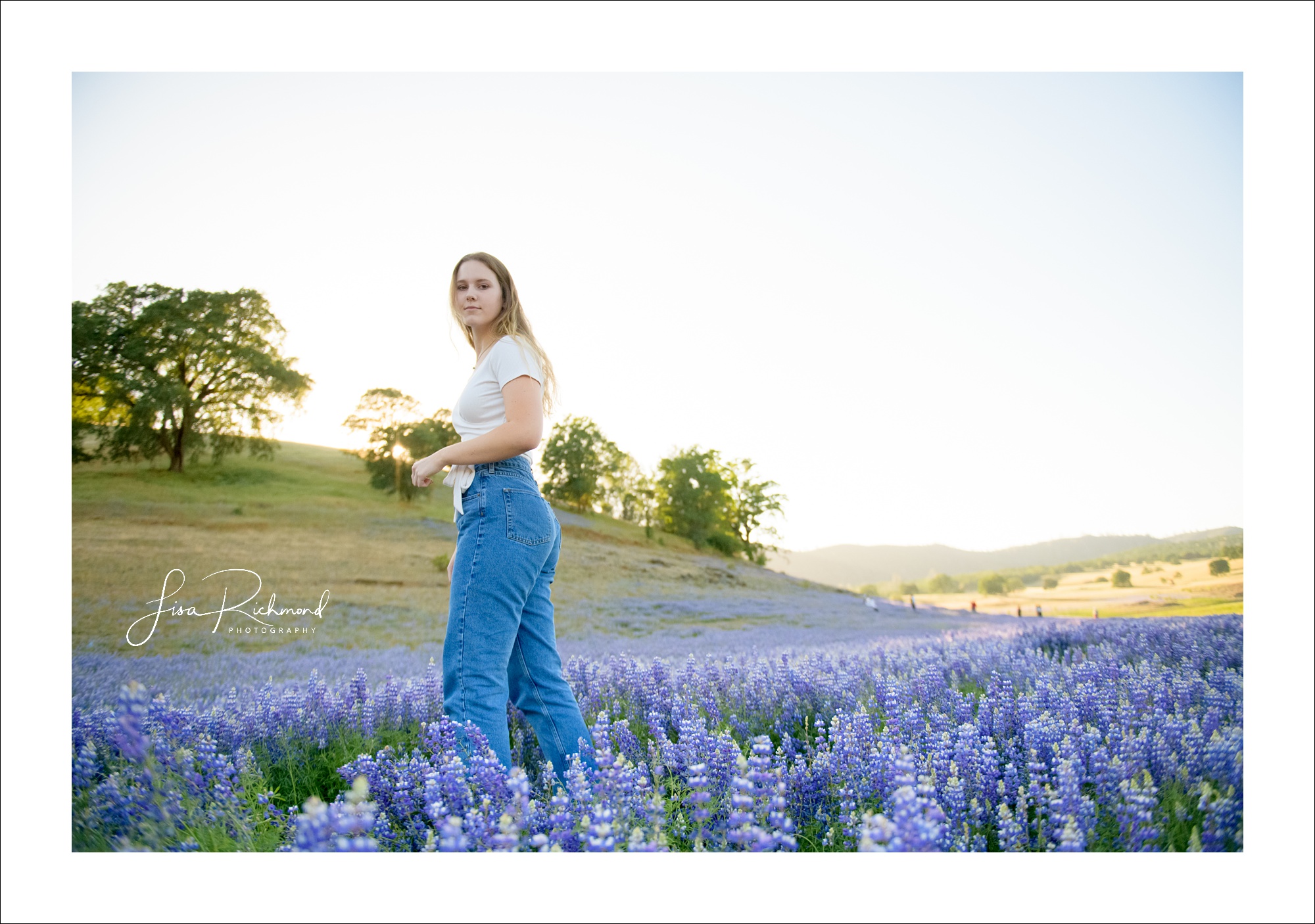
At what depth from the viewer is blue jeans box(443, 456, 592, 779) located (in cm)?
193

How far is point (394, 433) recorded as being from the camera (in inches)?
281

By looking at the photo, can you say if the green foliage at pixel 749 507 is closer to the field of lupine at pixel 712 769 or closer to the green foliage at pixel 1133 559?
the green foliage at pixel 1133 559

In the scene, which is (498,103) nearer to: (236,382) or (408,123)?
(408,123)

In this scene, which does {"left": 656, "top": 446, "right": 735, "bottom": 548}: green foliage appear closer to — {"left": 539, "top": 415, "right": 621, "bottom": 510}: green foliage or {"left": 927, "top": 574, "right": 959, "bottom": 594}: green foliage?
{"left": 539, "top": 415, "right": 621, "bottom": 510}: green foliage

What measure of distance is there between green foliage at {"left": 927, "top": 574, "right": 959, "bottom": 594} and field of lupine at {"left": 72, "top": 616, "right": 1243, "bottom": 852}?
3185 mm

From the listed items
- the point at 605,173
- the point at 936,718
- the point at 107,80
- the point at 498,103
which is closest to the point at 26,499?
the point at 107,80

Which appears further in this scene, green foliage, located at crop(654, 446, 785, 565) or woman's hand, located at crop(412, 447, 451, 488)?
green foliage, located at crop(654, 446, 785, 565)

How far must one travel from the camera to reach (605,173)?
3715 millimetres

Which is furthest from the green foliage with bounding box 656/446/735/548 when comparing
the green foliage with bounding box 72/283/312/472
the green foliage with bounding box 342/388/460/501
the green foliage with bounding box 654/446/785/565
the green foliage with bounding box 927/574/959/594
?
the green foliage with bounding box 72/283/312/472

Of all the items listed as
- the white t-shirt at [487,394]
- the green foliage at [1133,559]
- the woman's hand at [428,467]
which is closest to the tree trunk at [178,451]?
Result: the white t-shirt at [487,394]

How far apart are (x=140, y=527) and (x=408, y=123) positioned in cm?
411

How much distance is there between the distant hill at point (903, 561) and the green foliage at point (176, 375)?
4.63 m

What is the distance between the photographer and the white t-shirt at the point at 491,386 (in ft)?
6.67

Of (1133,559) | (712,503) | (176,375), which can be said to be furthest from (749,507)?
(176,375)
